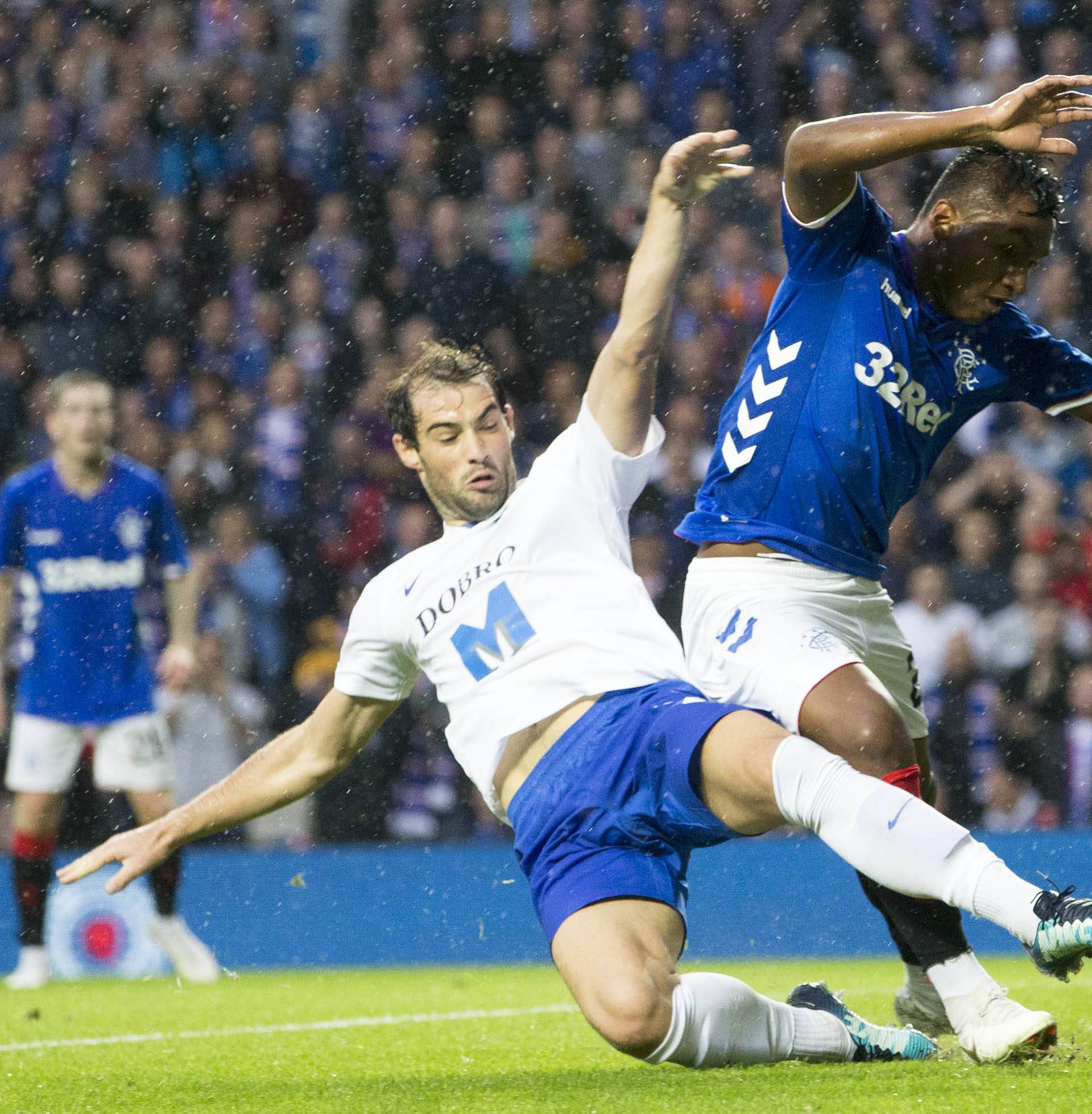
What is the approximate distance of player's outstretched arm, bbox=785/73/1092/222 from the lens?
3.28m

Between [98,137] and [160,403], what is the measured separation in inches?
82.7

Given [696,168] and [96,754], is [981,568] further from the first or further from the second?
[696,168]

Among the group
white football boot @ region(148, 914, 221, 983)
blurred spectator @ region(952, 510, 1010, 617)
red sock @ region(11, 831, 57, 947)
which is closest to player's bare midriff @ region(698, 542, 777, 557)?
white football boot @ region(148, 914, 221, 983)

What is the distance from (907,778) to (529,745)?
2.63 ft

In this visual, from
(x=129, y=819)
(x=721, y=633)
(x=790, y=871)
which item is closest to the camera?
(x=721, y=633)

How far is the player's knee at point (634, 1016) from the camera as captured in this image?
332 centimetres

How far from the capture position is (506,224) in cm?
1015

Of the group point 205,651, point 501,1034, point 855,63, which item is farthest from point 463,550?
point 855,63

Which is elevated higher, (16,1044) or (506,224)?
(506,224)

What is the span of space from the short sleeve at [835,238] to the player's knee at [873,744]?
1.00m

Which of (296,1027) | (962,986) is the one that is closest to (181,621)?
(296,1027)

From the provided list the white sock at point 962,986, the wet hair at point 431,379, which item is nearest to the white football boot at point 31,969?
the wet hair at point 431,379

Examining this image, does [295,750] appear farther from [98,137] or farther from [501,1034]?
[98,137]

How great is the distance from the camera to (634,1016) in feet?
10.9
